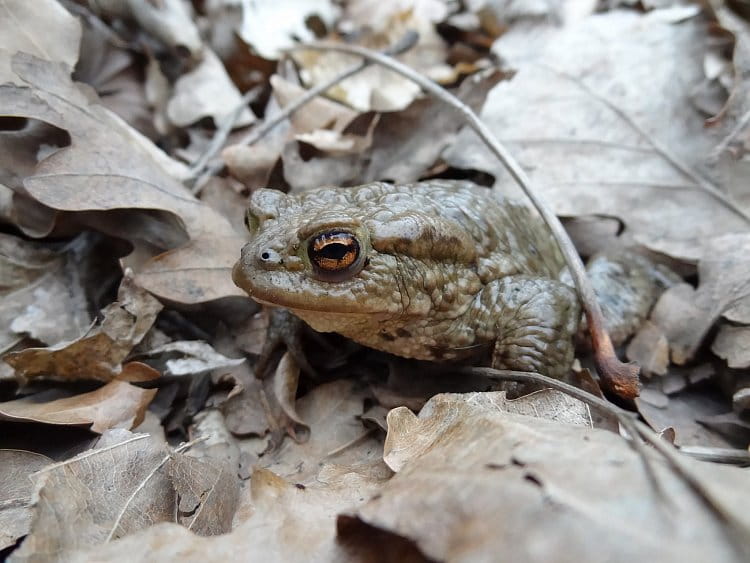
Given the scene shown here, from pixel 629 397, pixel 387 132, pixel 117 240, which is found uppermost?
Result: pixel 387 132

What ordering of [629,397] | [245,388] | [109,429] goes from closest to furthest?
[109,429] → [629,397] → [245,388]

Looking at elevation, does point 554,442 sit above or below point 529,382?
above

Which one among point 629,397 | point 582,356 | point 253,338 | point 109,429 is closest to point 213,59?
point 253,338

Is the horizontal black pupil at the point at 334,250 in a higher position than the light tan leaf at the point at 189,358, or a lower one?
higher

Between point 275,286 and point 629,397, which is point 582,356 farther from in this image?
point 275,286

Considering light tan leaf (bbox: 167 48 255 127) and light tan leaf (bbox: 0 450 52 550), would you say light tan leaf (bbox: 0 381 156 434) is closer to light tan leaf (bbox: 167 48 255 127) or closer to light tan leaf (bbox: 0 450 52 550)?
light tan leaf (bbox: 0 450 52 550)

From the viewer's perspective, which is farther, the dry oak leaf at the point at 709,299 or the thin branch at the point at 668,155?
the thin branch at the point at 668,155

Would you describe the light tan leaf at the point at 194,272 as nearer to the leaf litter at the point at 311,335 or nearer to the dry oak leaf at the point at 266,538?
the leaf litter at the point at 311,335

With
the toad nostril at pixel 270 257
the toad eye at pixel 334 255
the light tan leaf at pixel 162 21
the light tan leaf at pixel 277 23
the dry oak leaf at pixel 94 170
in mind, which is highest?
the light tan leaf at pixel 277 23

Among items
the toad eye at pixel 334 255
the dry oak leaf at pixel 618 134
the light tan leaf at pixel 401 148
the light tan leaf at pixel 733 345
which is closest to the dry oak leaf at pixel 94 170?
the light tan leaf at pixel 401 148
